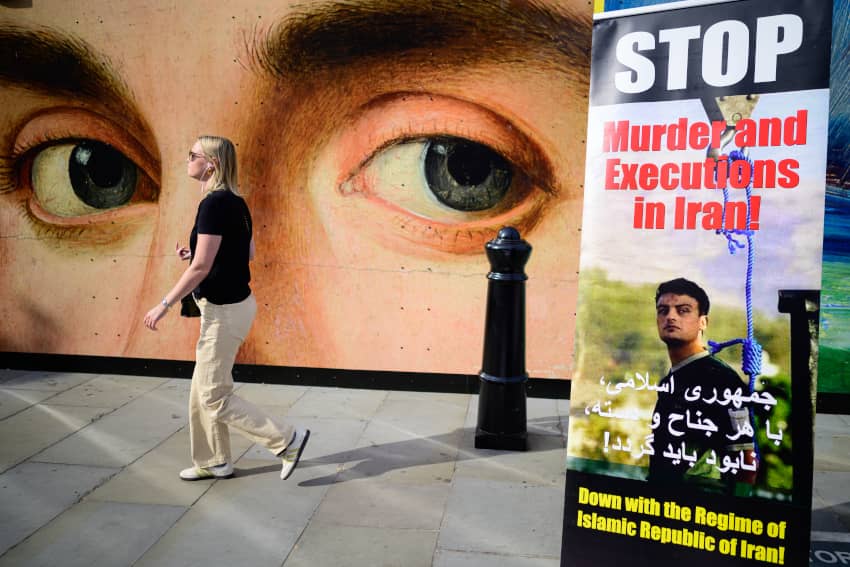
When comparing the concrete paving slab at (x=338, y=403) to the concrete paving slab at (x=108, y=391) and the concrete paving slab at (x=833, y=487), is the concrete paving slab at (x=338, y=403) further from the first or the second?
the concrete paving slab at (x=833, y=487)

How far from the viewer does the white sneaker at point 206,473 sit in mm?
3988

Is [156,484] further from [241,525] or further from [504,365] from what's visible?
[504,365]

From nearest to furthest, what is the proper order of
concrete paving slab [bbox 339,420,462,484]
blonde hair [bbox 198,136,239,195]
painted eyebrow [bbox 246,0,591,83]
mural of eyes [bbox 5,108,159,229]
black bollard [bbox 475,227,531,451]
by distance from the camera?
blonde hair [bbox 198,136,239,195] → concrete paving slab [bbox 339,420,462,484] → black bollard [bbox 475,227,531,451] → painted eyebrow [bbox 246,0,591,83] → mural of eyes [bbox 5,108,159,229]

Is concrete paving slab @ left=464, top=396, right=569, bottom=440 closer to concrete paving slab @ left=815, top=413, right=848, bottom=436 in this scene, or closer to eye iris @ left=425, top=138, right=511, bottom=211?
eye iris @ left=425, top=138, right=511, bottom=211

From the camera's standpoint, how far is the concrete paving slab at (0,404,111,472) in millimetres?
4371

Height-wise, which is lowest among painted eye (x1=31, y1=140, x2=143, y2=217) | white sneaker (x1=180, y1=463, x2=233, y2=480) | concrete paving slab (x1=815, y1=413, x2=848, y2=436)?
white sneaker (x1=180, y1=463, x2=233, y2=480)

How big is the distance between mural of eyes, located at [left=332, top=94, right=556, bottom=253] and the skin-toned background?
15mm

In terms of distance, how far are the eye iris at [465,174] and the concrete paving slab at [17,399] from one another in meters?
Result: 3.26

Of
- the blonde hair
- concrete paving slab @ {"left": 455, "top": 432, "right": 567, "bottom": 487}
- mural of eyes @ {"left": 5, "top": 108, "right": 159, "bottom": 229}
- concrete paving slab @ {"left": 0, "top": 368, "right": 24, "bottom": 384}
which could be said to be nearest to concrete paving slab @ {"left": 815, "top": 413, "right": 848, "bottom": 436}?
concrete paving slab @ {"left": 455, "top": 432, "right": 567, "bottom": 487}

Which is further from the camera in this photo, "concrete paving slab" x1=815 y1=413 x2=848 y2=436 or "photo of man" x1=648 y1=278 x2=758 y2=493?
"concrete paving slab" x1=815 y1=413 x2=848 y2=436

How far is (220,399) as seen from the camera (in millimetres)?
3885

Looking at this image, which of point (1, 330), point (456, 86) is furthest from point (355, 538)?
point (1, 330)

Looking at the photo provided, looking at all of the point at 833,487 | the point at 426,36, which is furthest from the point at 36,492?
the point at 833,487

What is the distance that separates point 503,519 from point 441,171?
281 cm
